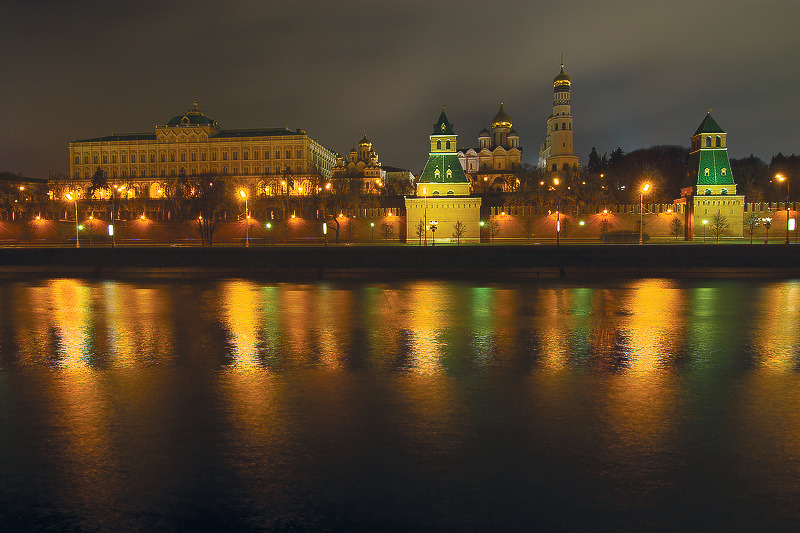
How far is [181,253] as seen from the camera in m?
28.8

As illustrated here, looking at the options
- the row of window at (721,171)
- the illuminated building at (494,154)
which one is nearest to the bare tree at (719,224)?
the row of window at (721,171)

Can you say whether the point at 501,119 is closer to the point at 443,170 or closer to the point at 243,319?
the point at 443,170

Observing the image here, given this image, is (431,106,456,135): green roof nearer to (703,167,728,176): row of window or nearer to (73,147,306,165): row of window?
(703,167,728,176): row of window

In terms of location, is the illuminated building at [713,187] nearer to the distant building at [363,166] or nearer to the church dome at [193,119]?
the distant building at [363,166]

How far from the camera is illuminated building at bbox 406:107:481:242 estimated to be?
52562 millimetres

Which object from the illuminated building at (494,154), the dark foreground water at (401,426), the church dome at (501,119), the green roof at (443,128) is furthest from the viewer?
the church dome at (501,119)

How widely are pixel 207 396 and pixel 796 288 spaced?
68.2 feet

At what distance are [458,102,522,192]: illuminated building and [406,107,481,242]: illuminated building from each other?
44.6m

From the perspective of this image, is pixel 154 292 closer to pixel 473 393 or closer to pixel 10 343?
pixel 10 343

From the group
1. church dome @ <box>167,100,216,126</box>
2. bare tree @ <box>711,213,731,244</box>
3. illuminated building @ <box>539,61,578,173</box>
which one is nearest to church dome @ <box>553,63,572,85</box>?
illuminated building @ <box>539,61,578,173</box>

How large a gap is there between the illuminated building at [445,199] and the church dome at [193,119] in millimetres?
74397

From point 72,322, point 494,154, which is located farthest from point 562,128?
point 72,322

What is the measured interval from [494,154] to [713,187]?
52.5 meters

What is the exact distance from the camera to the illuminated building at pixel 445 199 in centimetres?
5256
